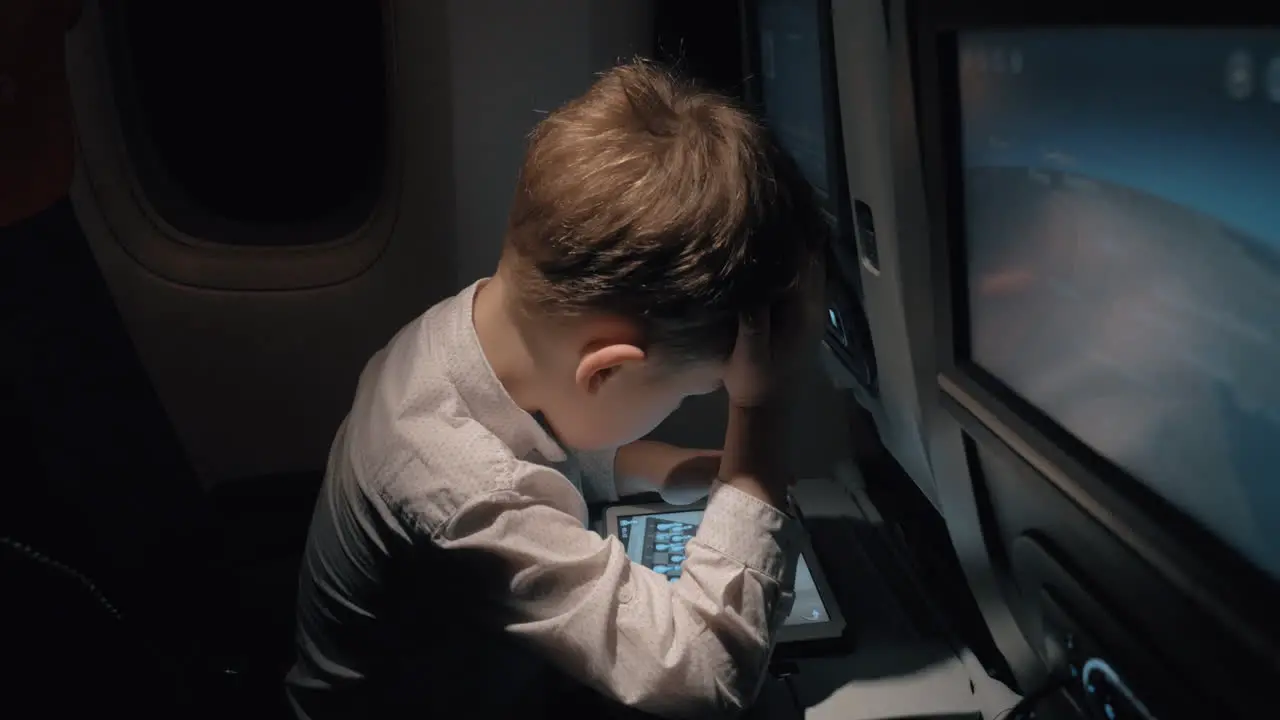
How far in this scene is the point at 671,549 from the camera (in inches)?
39.8

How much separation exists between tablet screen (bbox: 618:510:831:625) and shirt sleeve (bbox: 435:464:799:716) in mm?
105

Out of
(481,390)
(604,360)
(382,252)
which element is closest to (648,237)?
(604,360)

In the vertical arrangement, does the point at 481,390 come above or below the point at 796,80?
below

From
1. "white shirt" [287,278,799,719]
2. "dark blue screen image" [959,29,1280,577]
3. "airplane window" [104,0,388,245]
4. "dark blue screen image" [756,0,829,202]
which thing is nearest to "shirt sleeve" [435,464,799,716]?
"white shirt" [287,278,799,719]

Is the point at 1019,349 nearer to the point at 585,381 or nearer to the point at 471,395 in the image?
the point at 585,381

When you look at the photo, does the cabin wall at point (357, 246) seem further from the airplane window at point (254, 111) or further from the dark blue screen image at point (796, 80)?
the dark blue screen image at point (796, 80)

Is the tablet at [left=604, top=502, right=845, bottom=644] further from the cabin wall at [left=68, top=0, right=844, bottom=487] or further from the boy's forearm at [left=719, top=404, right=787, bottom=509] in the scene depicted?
the cabin wall at [left=68, top=0, right=844, bottom=487]

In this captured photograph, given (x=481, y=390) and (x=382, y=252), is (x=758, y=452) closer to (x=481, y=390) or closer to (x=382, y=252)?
(x=481, y=390)

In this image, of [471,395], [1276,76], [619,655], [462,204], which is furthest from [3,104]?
[1276,76]

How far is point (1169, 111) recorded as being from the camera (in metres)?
0.47

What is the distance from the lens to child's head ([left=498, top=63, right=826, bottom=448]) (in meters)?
0.74

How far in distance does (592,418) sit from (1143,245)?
474 millimetres

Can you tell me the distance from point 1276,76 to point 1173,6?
0.06 metres

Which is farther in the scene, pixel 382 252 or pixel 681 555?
pixel 382 252
